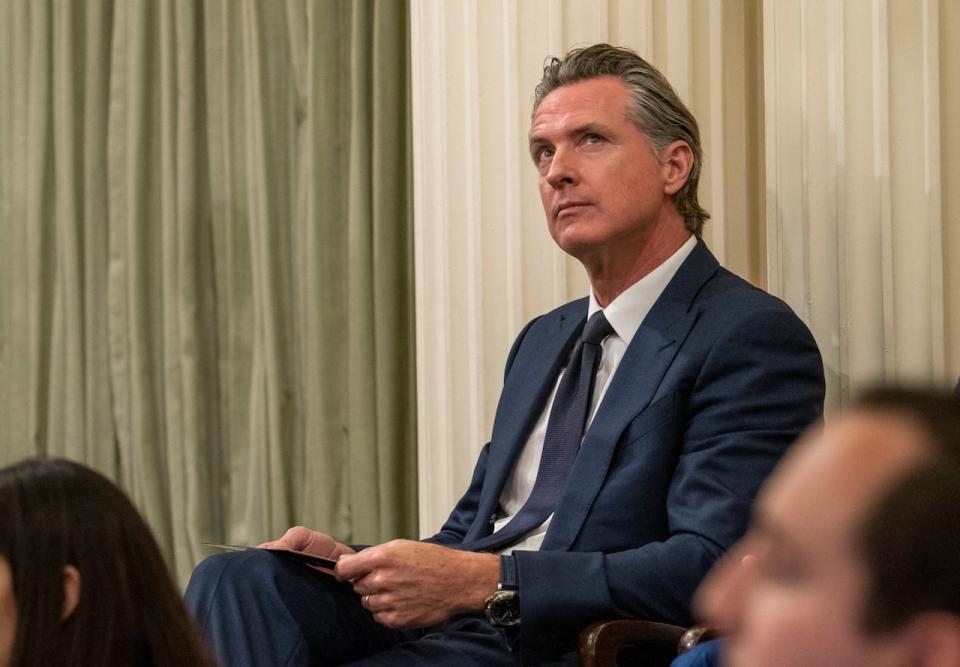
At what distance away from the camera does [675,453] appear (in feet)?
6.32

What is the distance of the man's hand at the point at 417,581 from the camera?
1.79 m

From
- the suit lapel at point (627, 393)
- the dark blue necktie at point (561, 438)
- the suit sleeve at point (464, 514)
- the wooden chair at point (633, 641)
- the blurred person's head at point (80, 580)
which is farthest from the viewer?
the suit sleeve at point (464, 514)

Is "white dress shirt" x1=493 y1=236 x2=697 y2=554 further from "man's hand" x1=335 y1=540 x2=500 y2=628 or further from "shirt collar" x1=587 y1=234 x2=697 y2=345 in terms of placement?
"man's hand" x1=335 y1=540 x2=500 y2=628

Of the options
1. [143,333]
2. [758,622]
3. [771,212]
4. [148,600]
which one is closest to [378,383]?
[143,333]

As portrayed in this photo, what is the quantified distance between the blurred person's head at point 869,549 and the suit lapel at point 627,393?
4.40 feet

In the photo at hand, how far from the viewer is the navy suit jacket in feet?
5.85

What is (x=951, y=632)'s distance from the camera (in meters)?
0.54

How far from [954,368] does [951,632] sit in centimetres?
177

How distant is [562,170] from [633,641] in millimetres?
872

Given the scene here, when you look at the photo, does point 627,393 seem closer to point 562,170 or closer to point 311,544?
point 562,170

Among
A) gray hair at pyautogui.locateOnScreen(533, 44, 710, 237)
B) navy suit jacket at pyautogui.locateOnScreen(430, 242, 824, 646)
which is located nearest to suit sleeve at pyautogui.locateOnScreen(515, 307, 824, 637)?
navy suit jacket at pyautogui.locateOnScreen(430, 242, 824, 646)

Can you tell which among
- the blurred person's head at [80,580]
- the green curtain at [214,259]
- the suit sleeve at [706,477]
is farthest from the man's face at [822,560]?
the green curtain at [214,259]

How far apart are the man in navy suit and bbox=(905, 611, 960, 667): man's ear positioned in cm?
125

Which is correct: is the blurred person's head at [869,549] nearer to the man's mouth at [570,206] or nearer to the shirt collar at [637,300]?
the shirt collar at [637,300]
